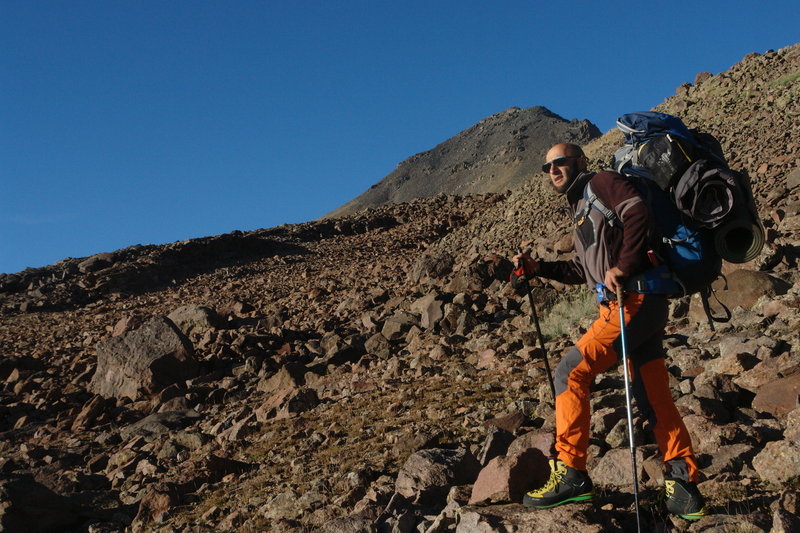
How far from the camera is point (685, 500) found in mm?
3498

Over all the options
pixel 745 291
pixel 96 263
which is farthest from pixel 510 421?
pixel 96 263

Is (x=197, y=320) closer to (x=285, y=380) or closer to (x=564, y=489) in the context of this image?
(x=285, y=380)

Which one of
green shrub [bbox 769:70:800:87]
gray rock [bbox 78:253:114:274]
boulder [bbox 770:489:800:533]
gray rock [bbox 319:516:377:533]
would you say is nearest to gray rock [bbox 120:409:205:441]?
gray rock [bbox 319:516:377:533]

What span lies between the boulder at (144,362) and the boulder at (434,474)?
284 inches

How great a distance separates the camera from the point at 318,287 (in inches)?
672

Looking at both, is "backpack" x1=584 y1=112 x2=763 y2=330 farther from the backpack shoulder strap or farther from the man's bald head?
the man's bald head

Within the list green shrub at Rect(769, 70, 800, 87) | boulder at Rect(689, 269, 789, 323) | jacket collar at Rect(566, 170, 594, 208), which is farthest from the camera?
green shrub at Rect(769, 70, 800, 87)

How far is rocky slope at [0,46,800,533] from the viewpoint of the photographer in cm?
428

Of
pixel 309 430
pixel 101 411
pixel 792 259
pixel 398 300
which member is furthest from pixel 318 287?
pixel 792 259

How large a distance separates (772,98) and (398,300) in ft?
43.8

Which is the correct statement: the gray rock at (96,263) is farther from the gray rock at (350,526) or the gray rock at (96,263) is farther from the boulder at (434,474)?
the gray rock at (350,526)

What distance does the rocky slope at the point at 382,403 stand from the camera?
168 inches

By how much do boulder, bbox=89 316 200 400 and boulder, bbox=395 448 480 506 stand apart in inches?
284

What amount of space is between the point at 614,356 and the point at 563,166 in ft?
3.65
